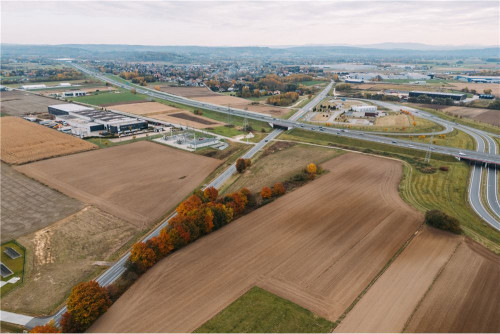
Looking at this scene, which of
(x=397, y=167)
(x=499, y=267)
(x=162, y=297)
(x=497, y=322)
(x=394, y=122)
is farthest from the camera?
(x=394, y=122)

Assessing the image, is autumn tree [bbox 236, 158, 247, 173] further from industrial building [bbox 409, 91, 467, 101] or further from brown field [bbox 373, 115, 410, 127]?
industrial building [bbox 409, 91, 467, 101]

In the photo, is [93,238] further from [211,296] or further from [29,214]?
[211,296]

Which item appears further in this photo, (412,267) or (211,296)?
(412,267)

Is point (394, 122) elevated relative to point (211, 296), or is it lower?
elevated

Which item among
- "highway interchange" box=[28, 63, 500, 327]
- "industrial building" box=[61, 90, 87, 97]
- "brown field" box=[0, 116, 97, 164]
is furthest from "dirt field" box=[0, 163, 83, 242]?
"industrial building" box=[61, 90, 87, 97]

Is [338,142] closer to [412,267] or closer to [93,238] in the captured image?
[412,267]

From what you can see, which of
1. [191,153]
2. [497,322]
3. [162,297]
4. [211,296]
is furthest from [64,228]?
[497,322]

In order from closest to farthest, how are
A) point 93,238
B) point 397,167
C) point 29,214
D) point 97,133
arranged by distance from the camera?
point 93,238, point 29,214, point 397,167, point 97,133

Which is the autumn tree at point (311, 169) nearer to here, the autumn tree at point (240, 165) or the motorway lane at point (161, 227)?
the autumn tree at point (240, 165)

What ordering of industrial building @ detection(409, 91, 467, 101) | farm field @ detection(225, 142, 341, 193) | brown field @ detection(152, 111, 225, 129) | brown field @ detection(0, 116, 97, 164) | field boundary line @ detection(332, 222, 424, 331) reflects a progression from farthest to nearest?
industrial building @ detection(409, 91, 467, 101) → brown field @ detection(152, 111, 225, 129) → brown field @ detection(0, 116, 97, 164) → farm field @ detection(225, 142, 341, 193) → field boundary line @ detection(332, 222, 424, 331)
